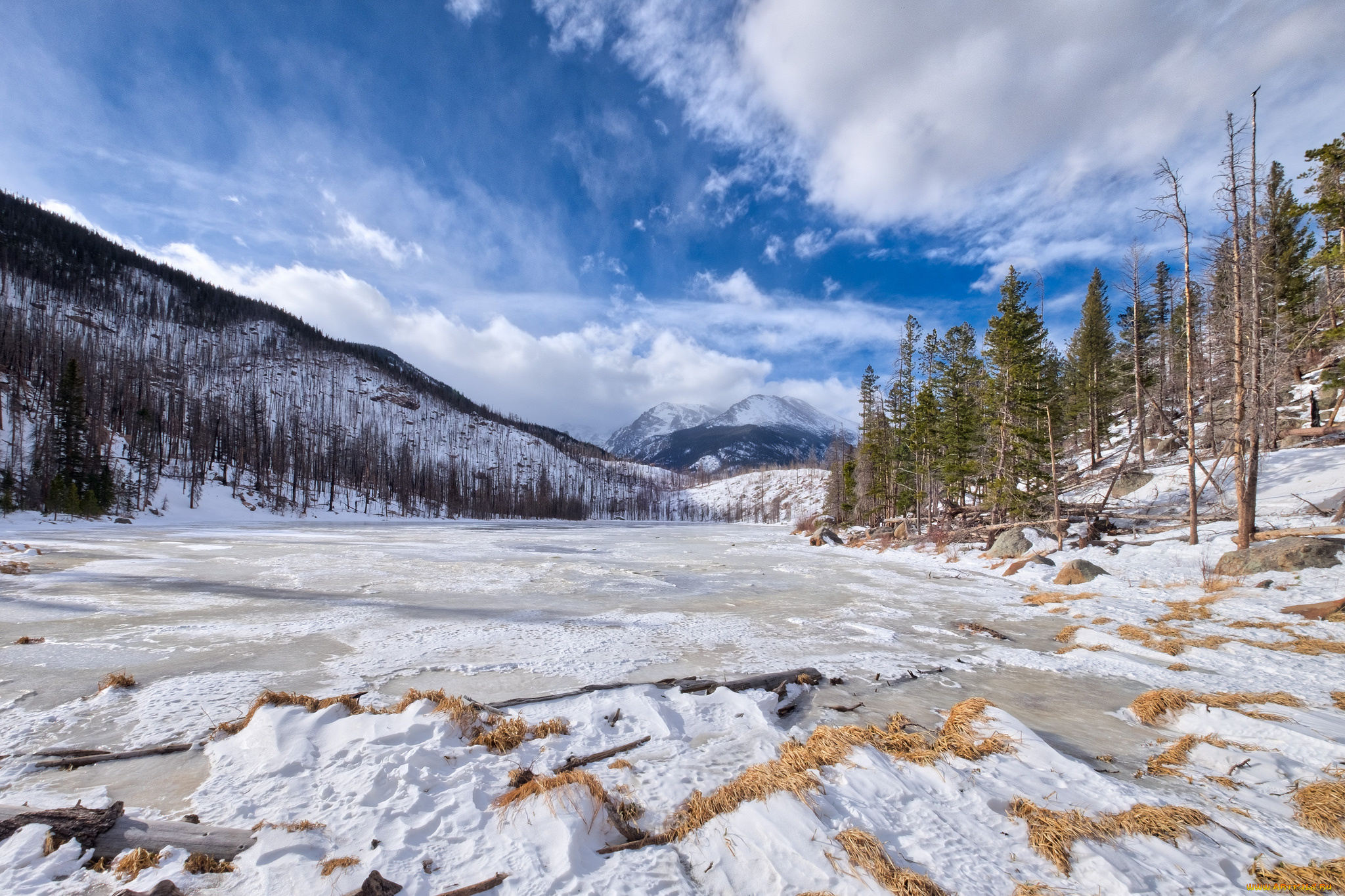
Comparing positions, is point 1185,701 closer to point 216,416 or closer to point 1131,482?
point 1131,482

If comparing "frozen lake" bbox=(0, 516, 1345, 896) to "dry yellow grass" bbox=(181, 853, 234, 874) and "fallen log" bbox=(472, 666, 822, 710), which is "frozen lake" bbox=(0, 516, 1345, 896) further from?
"fallen log" bbox=(472, 666, 822, 710)

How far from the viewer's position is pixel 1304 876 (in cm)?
335

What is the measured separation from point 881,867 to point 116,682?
9429 mm

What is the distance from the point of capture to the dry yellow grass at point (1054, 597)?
45.0 feet

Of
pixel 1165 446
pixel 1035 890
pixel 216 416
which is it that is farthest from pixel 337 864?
pixel 216 416

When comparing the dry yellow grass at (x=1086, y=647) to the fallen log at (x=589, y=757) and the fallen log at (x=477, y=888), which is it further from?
the fallen log at (x=477, y=888)

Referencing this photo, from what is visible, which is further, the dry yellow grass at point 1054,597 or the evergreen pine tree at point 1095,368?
the evergreen pine tree at point 1095,368

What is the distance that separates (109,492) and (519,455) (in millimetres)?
107390

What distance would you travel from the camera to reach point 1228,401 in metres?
16.2

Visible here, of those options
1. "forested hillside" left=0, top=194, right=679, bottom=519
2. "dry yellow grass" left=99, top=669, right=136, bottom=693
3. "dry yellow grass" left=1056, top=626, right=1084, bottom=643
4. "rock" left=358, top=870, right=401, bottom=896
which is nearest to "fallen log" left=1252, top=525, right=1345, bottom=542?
"dry yellow grass" left=1056, top=626, right=1084, bottom=643

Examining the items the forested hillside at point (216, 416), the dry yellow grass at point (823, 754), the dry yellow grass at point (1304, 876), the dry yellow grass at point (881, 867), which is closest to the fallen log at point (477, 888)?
the dry yellow grass at point (823, 754)

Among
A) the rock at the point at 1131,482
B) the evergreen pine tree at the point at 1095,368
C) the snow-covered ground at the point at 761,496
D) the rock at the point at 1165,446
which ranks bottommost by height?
the snow-covered ground at the point at 761,496

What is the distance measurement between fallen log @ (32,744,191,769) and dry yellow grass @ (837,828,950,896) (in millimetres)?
6378

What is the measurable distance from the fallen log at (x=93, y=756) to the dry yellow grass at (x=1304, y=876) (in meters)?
9.10
